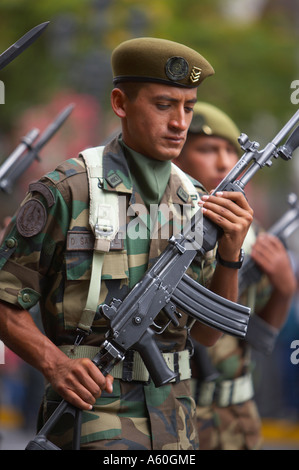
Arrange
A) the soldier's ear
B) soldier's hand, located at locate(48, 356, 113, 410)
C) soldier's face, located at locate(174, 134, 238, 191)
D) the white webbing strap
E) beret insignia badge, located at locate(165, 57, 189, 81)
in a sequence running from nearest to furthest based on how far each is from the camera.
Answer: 1. soldier's hand, located at locate(48, 356, 113, 410)
2. the white webbing strap
3. beret insignia badge, located at locate(165, 57, 189, 81)
4. the soldier's ear
5. soldier's face, located at locate(174, 134, 238, 191)

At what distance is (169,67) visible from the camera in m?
3.82

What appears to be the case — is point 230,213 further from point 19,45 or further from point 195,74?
point 19,45

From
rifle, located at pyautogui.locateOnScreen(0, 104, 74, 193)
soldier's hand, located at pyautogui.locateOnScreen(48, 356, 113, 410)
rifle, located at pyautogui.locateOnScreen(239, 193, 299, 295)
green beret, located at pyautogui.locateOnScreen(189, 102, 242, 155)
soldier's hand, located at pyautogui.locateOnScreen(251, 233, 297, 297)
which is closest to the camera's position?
soldier's hand, located at pyautogui.locateOnScreen(48, 356, 113, 410)

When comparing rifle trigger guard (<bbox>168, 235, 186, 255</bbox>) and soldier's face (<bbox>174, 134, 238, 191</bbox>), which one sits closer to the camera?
rifle trigger guard (<bbox>168, 235, 186, 255</bbox>)

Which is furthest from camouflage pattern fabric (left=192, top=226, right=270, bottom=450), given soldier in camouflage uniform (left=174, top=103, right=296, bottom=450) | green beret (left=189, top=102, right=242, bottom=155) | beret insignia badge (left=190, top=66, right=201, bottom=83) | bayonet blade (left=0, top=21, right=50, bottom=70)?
bayonet blade (left=0, top=21, right=50, bottom=70)

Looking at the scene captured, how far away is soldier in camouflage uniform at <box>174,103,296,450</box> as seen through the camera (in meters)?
5.53

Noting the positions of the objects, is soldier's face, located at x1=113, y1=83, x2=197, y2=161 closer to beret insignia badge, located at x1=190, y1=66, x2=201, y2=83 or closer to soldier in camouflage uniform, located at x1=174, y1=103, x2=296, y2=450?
beret insignia badge, located at x1=190, y1=66, x2=201, y2=83

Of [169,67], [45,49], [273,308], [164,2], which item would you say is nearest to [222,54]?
[164,2]

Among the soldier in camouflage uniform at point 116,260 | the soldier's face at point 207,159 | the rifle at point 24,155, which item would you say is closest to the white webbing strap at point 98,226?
the soldier in camouflage uniform at point 116,260

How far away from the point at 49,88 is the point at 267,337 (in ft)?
42.0

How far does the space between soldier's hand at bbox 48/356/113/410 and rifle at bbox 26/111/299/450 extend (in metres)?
0.06

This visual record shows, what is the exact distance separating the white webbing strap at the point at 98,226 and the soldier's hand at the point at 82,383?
0.61ft

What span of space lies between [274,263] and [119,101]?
2.25 meters
